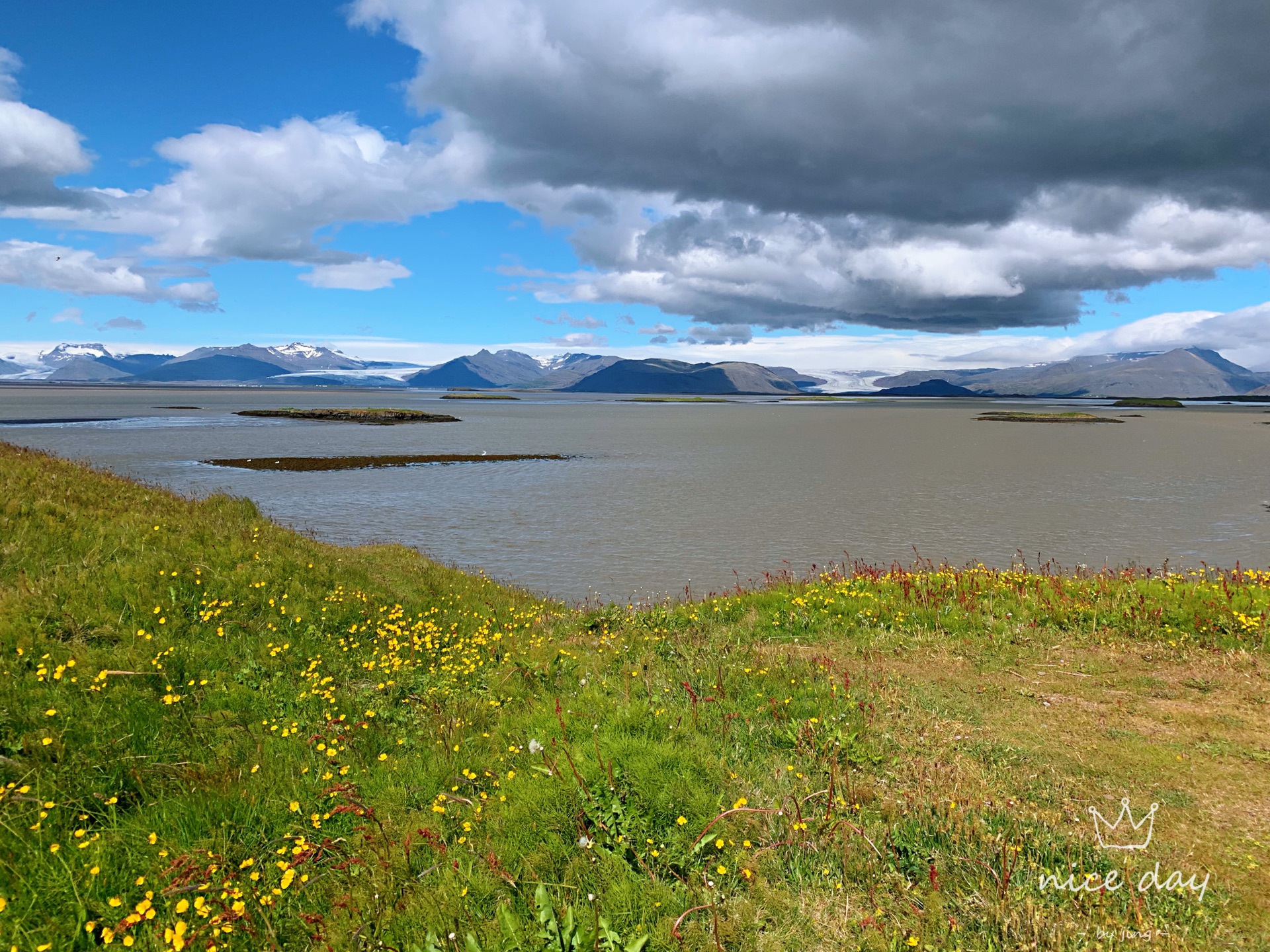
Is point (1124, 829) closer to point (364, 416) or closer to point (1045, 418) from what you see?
point (364, 416)

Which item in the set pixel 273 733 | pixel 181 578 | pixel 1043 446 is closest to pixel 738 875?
pixel 273 733

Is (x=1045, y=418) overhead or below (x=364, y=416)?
overhead

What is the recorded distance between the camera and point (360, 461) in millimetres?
63625

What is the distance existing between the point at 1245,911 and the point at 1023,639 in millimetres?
8146

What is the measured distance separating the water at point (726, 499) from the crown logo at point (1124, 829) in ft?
54.6

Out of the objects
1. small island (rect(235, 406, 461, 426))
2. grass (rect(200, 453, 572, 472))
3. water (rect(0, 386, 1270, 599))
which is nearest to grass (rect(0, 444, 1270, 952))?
water (rect(0, 386, 1270, 599))

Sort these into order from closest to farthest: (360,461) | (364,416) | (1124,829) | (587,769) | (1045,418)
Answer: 1. (1124,829)
2. (587,769)
3. (360,461)
4. (364,416)
5. (1045,418)

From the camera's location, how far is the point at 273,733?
8867 mm

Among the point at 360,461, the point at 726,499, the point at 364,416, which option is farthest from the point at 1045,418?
the point at 360,461

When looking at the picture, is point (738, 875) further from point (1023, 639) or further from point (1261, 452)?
point (1261, 452)

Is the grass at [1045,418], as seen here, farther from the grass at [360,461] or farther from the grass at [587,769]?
the grass at [587,769]

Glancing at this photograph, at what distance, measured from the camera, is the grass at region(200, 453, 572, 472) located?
59375 mm

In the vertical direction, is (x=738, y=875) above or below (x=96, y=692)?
below

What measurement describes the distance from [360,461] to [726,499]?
3634 cm
